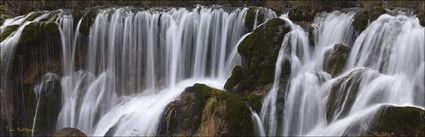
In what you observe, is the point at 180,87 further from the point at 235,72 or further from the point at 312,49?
the point at 312,49

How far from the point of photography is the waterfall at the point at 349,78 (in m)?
10.9

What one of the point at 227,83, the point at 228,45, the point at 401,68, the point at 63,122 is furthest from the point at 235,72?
the point at 63,122

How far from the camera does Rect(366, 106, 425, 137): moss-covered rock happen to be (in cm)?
967

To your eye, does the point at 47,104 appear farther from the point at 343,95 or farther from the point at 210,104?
the point at 343,95

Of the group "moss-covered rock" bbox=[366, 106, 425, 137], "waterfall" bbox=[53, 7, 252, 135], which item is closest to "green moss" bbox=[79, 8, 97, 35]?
"waterfall" bbox=[53, 7, 252, 135]

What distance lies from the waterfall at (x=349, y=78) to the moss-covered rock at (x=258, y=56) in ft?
0.73

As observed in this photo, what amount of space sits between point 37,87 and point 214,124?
6.47 meters

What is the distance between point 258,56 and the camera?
13273 millimetres

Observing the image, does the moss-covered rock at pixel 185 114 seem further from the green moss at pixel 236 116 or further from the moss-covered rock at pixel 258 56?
the moss-covered rock at pixel 258 56

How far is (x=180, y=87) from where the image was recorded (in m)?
14.7

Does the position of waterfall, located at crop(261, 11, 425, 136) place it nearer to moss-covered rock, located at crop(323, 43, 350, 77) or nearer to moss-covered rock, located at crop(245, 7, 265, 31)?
moss-covered rock, located at crop(323, 43, 350, 77)

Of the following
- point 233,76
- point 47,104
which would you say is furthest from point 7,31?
point 233,76

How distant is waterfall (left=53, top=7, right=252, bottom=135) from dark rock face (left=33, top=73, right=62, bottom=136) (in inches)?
7.3

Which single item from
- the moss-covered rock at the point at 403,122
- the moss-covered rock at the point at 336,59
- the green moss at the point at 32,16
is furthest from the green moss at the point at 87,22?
the moss-covered rock at the point at 403,122
